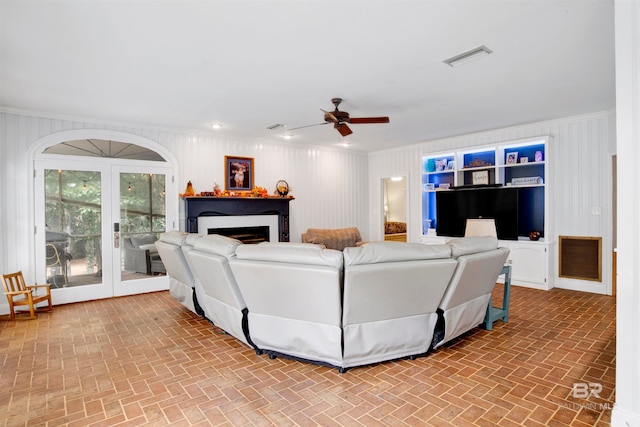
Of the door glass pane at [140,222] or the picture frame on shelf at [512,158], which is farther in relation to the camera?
the picture frame on shelf at [512,158]

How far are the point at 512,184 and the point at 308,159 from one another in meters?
3.91

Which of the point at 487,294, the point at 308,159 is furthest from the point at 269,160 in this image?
the point at 487,294

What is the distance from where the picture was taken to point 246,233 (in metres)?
6.49

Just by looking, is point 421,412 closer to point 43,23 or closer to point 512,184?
point 43,23

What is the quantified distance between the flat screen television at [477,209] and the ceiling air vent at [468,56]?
343cm

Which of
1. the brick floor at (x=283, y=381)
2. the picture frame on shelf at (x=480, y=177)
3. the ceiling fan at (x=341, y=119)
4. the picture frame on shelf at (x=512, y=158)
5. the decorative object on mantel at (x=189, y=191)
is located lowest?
the brick floor at (x=283, y=381)

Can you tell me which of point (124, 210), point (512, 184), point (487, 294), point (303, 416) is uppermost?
point (512, 184)

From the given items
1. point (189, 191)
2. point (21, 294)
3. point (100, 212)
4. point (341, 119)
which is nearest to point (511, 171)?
point (341, 119)

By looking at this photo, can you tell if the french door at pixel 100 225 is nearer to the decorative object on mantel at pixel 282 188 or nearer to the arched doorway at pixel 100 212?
the arched doorway at pixel 100 212

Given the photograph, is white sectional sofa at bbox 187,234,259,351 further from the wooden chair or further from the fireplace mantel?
the wooden chair

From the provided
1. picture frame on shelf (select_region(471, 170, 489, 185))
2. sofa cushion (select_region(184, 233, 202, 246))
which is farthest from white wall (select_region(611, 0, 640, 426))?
picture frame on shelf (select_region(471, 170, 489, 185))

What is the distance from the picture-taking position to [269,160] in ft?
22.6

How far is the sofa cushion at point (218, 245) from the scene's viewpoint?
10.1 ft

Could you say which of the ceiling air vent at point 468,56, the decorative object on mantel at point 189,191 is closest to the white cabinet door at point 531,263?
the ceiling air vent at point 468,56
